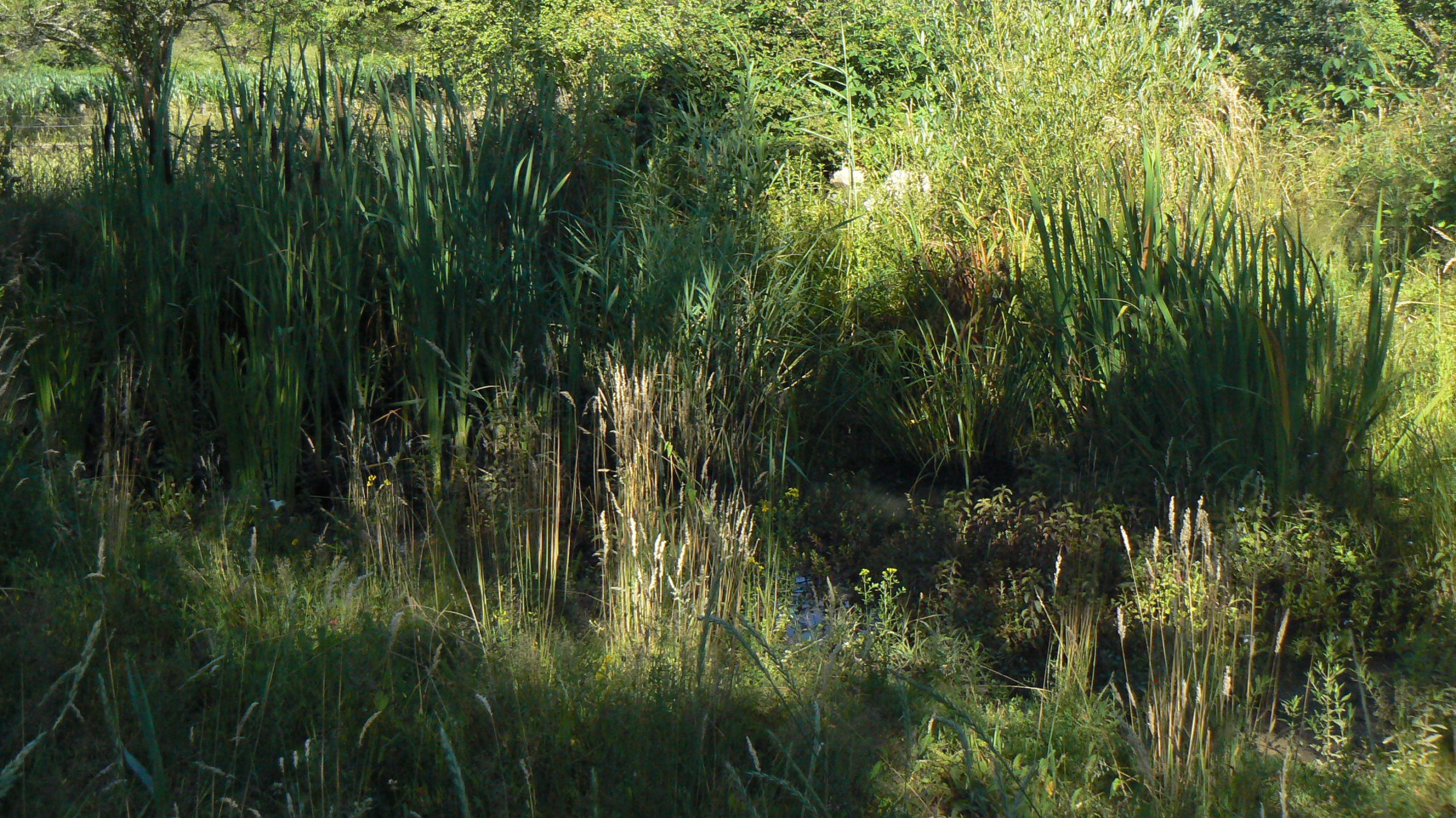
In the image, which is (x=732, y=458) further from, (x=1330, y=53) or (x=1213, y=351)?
(x=1330, y=53)

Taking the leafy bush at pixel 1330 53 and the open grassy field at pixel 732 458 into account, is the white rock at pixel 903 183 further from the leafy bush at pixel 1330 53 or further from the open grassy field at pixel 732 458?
the leafy bush at pixel 1330 53

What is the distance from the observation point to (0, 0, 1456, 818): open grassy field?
2451 millimetres

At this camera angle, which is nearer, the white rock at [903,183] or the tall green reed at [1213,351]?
the tall green reed at [1213,351]

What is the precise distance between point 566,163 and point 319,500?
2.45 metres

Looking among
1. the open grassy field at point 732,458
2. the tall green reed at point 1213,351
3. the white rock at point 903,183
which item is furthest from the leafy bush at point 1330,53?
the tall green reed at point 1213,351

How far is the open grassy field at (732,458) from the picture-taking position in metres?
2.45

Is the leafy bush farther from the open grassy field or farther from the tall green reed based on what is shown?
the tall green reed

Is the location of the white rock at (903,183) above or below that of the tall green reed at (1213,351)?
above

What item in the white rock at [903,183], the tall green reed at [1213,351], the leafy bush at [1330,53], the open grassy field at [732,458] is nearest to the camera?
the open grassy field at [732,458]

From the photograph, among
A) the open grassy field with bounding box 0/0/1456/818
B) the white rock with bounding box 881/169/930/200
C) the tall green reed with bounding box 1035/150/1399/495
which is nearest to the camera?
the open grassy field with bounding box 0/0/1456/818

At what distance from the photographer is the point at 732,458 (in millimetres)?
4031

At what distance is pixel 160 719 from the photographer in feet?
8.01

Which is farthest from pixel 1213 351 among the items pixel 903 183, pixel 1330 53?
pixel 1330 53

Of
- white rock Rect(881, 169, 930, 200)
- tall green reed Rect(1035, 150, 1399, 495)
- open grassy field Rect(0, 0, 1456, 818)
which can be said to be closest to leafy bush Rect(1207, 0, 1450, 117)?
open grassy field Rect(0, 0, 1456, 818)
